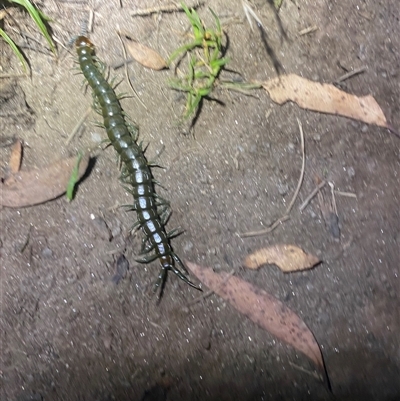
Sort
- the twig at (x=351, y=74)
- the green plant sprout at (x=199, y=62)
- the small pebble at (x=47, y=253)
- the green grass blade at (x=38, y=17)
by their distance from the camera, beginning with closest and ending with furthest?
the green grass blade at (x=38, y=17) < the small pebble at (x=47, y=253) < the green plant sprout at (x=199, y=62) < the twig at (x=351, y=74)

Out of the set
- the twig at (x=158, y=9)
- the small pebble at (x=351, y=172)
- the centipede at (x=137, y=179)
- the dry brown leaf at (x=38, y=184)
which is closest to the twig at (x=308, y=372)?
the centipede at (x=137, y=179)

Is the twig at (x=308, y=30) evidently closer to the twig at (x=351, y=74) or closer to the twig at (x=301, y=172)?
the twig at (x=351, y=74)

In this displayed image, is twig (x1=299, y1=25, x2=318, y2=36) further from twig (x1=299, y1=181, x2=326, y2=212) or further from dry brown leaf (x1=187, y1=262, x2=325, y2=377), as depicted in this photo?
dry brown leaf (x1=187, y1=262, x2=325, y2=377)

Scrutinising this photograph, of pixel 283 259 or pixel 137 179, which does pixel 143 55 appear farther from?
pixel 283 259

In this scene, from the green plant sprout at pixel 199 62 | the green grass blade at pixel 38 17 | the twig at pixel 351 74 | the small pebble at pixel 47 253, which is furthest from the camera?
the twig at pixel 351 74

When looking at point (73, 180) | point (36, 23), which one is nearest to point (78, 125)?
point (73, 180)

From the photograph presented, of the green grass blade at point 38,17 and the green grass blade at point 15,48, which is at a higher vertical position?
the green grass blade at point 38,17

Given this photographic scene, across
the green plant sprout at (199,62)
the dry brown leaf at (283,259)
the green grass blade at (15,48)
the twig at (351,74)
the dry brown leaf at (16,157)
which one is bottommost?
the dry brown leaf at (283,259)
